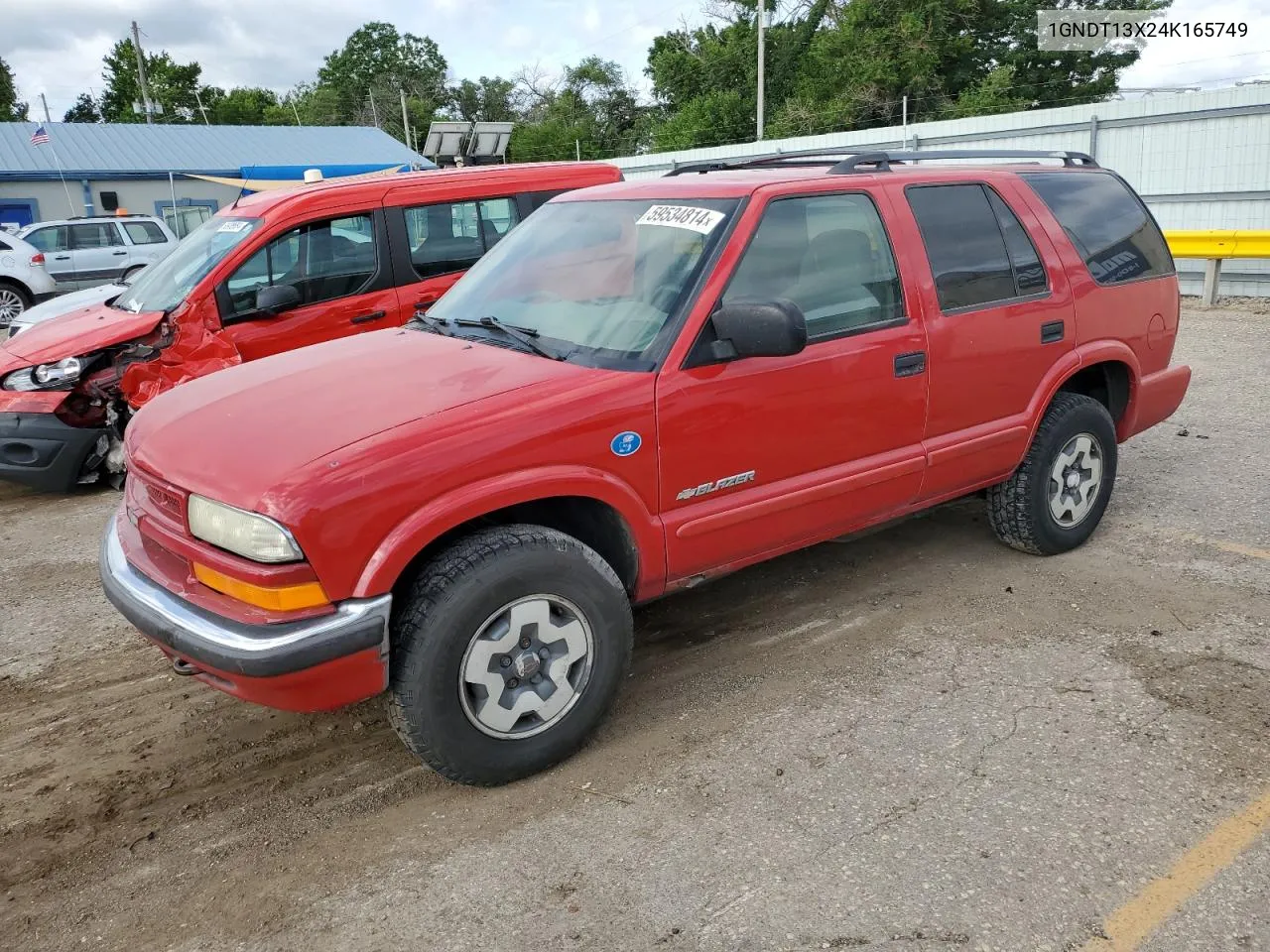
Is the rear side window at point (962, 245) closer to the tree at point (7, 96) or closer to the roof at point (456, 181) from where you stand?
the roof at point (456, 181)

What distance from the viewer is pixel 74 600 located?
490 centimetres

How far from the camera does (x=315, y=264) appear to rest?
645cm

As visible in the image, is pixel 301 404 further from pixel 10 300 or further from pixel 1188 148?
pixel 10 300

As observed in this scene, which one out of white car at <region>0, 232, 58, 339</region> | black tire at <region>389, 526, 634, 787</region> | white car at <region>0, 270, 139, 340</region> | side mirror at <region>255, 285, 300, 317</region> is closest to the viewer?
Result: black tire at <region>389, 526, 634, 787</region>

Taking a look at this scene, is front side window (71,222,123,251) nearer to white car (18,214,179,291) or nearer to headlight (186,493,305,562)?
white car (18,214,179,291)

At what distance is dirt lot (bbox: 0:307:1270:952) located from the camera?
255 centimetres

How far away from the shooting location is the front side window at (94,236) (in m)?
17.9

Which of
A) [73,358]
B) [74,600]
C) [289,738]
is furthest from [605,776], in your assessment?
[73,358]

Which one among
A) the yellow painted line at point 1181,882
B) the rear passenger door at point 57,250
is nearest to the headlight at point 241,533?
the yellow painted line at point 1181,882

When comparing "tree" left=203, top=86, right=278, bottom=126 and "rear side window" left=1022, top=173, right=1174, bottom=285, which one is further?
"tree" left=203, top=86, right=278, bottom=126

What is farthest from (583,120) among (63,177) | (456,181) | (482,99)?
(456,181)

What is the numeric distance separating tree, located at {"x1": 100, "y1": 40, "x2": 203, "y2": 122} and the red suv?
260 feet

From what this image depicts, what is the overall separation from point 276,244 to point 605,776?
4608 millimetres

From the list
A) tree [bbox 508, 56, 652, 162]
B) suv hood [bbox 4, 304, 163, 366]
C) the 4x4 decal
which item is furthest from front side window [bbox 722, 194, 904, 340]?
tree [bbox 508, 56, 652, 162]
